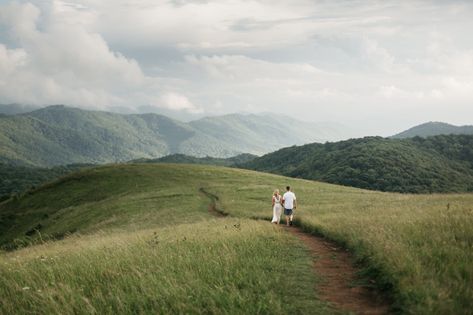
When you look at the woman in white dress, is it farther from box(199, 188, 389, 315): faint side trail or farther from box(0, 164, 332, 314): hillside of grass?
box(199, 188, 389, 315): faint side trail

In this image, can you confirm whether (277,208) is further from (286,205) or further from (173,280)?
(173,280)

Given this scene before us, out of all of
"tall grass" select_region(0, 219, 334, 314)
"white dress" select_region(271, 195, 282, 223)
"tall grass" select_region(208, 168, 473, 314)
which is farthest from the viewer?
"white dress" select_region(271, 195, 282, 223)

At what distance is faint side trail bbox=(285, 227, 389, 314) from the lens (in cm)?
845

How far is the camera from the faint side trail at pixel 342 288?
845 cm

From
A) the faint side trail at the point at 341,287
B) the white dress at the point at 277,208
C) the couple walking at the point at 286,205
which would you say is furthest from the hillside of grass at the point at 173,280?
the white dress at the point at 277,208

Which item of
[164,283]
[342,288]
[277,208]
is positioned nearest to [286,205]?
[277,208]

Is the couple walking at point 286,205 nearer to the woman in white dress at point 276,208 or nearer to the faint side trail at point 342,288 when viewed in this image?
the woman in white dress at point 276,208

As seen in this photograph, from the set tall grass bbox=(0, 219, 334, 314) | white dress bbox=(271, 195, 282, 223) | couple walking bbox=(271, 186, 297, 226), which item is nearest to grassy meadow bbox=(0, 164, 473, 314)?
tall grass bbox=(0, 219, 334, 314)

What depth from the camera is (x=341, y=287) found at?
33.4 feet

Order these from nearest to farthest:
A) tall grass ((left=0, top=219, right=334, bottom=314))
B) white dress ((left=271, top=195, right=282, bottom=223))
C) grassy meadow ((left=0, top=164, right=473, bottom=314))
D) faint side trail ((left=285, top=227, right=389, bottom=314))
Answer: grassy meadow ((left=0, top=164, right=473, bottom=314))
tall grass ((left=0, top=219, right=334, bottom=314))
faint side trail ((left=285, top=227, right=389, bottom=314))
white dress ((left=271, top=195, right=282, bottom=223))

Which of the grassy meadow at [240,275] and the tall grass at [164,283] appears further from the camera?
the tall grass at [164,283]

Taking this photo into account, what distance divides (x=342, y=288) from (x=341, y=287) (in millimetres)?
102

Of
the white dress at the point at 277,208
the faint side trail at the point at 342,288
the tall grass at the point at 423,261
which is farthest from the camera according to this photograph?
the white dress at the point at 277,208

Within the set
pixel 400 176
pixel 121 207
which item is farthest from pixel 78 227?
pixel 400 176
